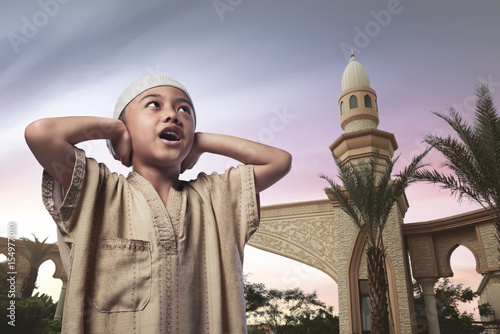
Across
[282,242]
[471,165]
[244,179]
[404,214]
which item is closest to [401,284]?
[404,214]

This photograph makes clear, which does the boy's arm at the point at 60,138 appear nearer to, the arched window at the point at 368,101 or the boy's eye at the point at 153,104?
the boy's eye at the point at 153,104

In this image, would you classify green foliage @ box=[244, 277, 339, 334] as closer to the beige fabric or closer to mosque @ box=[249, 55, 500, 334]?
mosque @ box=[249, 55, 500, 334]

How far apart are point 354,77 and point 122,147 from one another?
386 inches

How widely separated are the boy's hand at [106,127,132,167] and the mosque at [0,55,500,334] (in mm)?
7064

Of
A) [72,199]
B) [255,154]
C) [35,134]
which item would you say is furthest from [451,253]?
[35,134]

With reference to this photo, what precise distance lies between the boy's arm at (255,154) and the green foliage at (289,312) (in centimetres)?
1051

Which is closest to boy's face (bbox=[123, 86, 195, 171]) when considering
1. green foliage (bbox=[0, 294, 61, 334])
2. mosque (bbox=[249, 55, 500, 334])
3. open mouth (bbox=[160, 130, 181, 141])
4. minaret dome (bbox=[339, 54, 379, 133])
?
open mouth (bbox=[160, 130, 181, 141])

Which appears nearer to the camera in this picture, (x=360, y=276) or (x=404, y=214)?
(x=360, y=276)

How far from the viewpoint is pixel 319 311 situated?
11.8 m

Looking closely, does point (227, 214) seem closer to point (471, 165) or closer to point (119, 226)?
point (119, 226)

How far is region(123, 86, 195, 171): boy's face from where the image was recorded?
137 centimetres

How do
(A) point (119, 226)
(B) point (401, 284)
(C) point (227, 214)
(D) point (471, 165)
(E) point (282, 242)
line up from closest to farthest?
(A) point (119, 226) → (C) point (227, 214) → (D) point (471, 165) → (B) point (401, 284) → (E) point (282, 242)

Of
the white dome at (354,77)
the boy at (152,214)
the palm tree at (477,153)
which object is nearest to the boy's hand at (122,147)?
the boy at (152,214)

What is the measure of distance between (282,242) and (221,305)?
892 centimetres
